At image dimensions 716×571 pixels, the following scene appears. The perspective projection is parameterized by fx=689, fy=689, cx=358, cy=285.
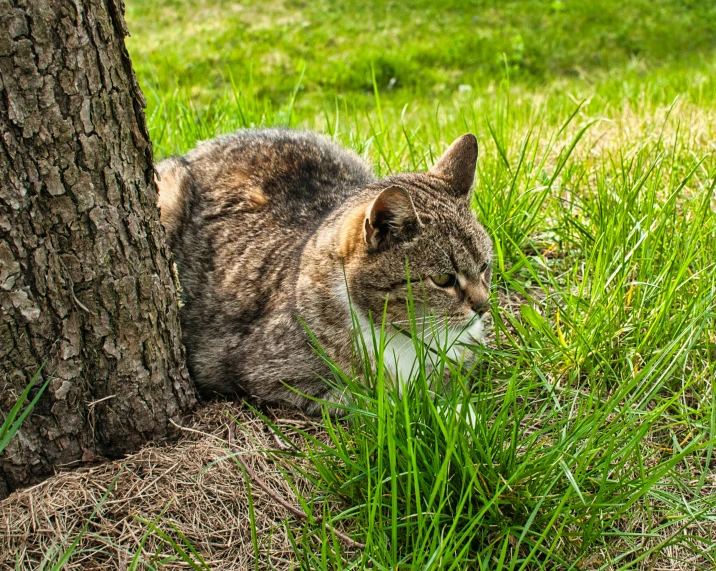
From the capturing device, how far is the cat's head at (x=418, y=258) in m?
2.49

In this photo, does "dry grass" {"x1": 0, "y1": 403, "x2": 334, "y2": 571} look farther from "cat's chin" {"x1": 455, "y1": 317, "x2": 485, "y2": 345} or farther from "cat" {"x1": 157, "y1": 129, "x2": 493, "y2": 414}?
"cat's chin" {"x1": 455, "y1": 317, "x2": 485, "y2": 345}

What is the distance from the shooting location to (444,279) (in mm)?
2582

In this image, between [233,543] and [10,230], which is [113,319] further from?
[233,543]

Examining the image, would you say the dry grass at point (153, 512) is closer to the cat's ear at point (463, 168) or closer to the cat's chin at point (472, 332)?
the cat's chin at point (472, 332)

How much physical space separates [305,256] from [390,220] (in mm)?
504

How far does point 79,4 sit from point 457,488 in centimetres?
170

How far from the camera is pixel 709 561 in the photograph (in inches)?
75.4

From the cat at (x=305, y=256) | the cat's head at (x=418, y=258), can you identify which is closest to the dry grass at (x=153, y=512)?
the cat at (x=305, y=256)

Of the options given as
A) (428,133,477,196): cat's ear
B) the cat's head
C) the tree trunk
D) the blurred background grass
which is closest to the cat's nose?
the cat's head

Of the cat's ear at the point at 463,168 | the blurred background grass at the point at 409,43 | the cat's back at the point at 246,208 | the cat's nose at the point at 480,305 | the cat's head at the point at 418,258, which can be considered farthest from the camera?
the blurred background grass at the point at 409,43

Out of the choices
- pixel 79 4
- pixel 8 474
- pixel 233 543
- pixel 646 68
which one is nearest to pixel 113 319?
pixel 8 474

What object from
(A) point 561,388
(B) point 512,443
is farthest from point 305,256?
(B) point 512,443

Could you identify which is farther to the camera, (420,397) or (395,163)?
(395,163)

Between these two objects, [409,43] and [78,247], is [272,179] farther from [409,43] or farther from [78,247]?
[409,43]
